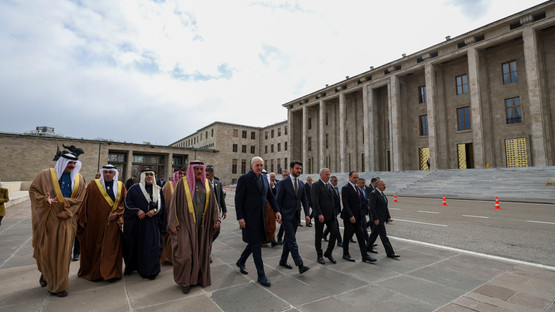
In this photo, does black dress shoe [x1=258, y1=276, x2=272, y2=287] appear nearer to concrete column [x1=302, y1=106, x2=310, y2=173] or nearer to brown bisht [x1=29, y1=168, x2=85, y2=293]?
brown bisht [x1=29, y1=168, x2=85, y2=293]

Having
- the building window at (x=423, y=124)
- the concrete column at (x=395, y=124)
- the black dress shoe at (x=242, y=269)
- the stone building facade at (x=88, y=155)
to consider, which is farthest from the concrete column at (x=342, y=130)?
the black dress shoe at (x=242, y=269)

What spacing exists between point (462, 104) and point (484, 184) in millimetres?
13610

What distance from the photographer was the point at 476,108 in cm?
2620

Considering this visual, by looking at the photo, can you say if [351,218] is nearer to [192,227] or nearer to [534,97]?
[192,227]

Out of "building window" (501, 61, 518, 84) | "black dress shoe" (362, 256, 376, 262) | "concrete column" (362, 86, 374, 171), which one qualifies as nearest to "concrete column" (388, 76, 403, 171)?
"concrete column" (362, 86, 374, 171)

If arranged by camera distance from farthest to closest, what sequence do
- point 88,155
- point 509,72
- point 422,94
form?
point 88,155
point 422,94
point 509,72

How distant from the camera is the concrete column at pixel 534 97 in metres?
22.1

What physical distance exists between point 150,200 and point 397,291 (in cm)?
406

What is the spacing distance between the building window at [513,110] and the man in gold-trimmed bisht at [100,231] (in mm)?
33040

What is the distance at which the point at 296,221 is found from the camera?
5.75m

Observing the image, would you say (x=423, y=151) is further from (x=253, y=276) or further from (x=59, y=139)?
(x=59, y=139)

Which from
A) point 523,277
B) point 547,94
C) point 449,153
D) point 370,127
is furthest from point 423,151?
point 523,277

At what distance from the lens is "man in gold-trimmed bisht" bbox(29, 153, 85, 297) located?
356 cm

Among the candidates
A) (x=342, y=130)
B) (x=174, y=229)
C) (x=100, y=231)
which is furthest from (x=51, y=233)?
(x=342, y=130)
